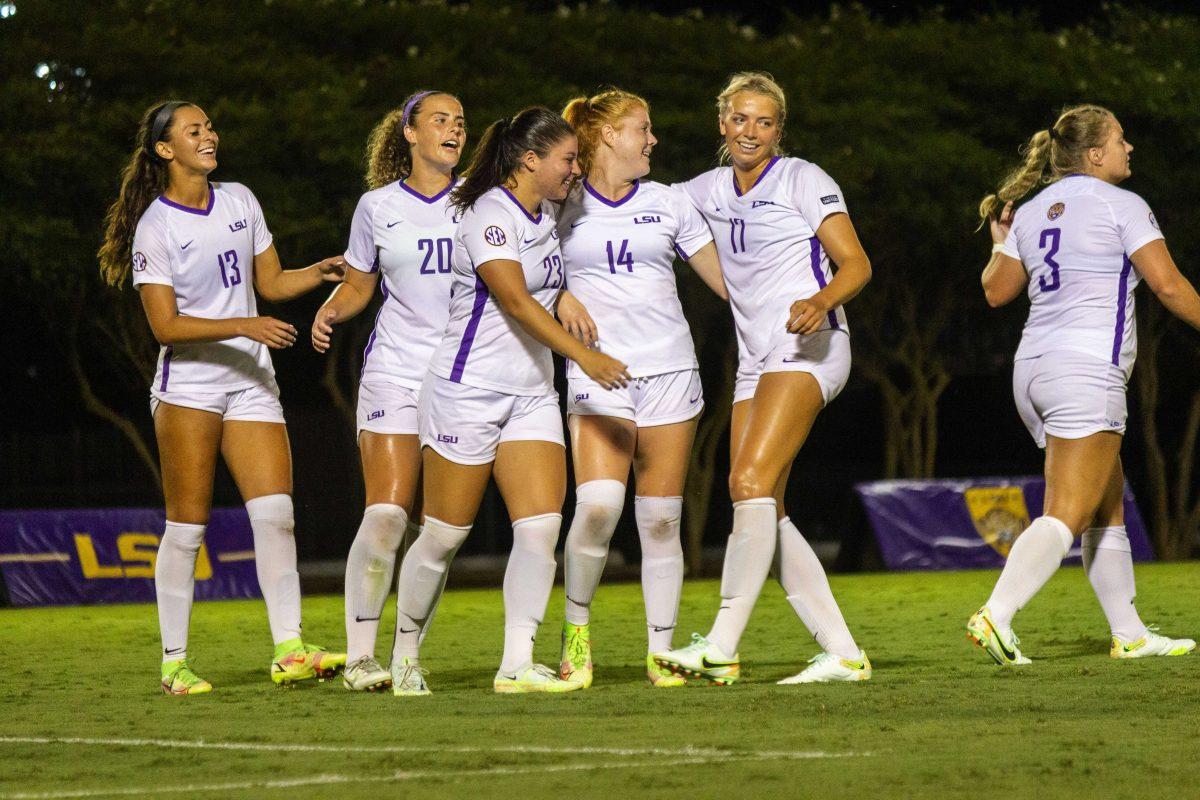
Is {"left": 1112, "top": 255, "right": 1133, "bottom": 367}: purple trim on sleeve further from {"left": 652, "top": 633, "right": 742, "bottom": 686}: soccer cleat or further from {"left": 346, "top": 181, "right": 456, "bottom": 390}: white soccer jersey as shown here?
{"left": 346, "top": 181, "right": 456, "bottom": 390}: white soccer jersey

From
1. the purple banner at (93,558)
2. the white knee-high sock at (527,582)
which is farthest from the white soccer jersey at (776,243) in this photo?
the purple banner at (93,558)

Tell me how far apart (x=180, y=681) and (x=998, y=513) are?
1148 centimetres

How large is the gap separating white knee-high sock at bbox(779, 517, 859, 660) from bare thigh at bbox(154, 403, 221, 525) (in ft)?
7.74

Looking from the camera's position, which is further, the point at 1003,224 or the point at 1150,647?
the point at 1003,224

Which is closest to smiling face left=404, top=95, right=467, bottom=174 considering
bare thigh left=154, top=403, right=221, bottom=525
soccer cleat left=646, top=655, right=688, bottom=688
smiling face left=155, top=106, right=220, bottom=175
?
smiling face left=155, top=106, right=220, bottom=175

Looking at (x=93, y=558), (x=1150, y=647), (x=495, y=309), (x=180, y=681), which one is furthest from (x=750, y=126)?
(x=93, y=558)

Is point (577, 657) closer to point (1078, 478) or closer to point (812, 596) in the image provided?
point (812, 596)

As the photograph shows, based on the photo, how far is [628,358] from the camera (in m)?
7.60

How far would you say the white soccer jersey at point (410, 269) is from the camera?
7.74 m

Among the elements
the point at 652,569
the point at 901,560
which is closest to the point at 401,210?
the point at 652,569

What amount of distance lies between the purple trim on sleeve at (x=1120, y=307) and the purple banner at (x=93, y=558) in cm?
920

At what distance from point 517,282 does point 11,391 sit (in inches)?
853

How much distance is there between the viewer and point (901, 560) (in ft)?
58.2

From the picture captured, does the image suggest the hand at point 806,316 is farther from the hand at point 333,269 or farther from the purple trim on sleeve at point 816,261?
the hand at point 333,269
